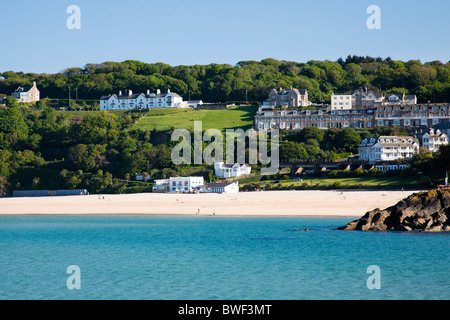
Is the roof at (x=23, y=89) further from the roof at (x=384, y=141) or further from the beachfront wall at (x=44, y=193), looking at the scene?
the roof at (x=384, y=141)

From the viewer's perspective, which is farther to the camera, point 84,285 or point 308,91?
point 308,91

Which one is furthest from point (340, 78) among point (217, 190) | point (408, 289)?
point (408, 289)

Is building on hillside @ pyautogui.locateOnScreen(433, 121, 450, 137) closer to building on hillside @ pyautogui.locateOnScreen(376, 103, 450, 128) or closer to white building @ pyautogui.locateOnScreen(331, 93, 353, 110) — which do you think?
building on hillside @ pyautogui.locateOnScreen(376, 103, 450, 128)

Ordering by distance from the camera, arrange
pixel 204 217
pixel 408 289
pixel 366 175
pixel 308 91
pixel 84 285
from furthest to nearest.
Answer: pixel 308 91 → pixel 366 175 → pixel 204 217 → pixel 84 285 → pixel 408 289

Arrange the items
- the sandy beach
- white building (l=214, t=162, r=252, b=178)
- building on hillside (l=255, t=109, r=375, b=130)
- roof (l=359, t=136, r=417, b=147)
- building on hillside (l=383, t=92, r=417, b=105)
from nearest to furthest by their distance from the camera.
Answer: the sandy beach
white building (l=214, t=162, r=252, b=178)
roof (l=359, t=136, r=417, b=147)
building on hillside (l=255, t=109, r=375, b=130)
building on hillside (l=383, t=92, r=417, b=105)

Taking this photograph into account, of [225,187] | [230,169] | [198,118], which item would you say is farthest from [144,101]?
[225,187]

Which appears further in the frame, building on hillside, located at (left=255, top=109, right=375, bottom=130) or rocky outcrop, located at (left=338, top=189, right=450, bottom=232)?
building on hillside, located at (left=255, top=109, right=375, bottom=130)

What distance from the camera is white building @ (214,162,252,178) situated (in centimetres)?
7400

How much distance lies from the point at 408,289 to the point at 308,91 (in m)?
98.2

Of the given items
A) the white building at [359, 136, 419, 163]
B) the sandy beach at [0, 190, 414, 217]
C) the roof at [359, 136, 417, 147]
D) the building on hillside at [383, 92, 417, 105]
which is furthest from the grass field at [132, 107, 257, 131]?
the sandy beach at [0, 190, 414, 217]

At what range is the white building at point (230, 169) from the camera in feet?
243

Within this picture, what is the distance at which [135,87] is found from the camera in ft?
413

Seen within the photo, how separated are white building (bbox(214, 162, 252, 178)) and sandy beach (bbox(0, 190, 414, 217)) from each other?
36.1 feet
